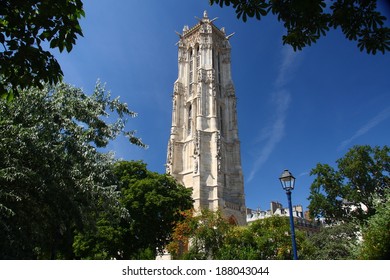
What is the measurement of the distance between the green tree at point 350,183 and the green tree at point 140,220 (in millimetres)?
12019

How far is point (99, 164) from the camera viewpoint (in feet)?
39.4

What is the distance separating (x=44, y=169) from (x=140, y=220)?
19.4 m

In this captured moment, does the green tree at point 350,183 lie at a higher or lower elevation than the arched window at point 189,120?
lower

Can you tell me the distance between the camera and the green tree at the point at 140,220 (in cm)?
2592

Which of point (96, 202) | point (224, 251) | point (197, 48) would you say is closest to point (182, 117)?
point (197, 48)

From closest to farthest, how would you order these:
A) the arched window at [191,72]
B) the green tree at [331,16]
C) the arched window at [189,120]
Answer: the green tree at [331,16]
the arched window at [189,120]
the arched window at [191,72]

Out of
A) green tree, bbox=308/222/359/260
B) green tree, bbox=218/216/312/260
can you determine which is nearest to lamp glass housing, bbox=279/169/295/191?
green tree, bbox=218/216/312/260

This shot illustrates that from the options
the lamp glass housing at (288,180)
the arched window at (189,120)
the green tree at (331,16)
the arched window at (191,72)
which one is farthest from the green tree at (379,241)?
the arched window at (191,72)

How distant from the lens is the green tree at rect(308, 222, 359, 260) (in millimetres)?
24188

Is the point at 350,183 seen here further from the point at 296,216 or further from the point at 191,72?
the point at 296,216

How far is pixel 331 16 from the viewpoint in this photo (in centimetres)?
511

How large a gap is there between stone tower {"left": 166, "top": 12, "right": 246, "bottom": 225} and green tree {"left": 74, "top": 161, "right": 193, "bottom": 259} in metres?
9.96

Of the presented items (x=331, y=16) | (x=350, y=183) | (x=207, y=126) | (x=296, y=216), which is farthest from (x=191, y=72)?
(x=331, y=16)

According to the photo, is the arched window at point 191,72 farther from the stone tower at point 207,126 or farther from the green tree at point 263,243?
the green tree at point 263,243
